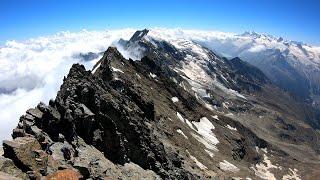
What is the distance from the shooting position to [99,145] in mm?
72625

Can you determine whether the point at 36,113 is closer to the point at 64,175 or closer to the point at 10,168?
the point at 10,168

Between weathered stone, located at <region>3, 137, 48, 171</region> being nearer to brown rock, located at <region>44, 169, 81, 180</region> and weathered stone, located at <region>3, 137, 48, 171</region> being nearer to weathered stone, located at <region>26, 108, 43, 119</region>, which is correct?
brown rock, located at <region>44, 169, 81, 180</region>

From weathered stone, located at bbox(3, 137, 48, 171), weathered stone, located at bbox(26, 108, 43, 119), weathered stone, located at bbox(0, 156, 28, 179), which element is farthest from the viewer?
weathered stone, located at bbox(26, 108, 43, 119)

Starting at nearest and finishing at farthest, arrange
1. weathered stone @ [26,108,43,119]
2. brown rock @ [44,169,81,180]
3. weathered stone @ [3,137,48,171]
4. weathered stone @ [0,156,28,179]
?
brown rock @ [44,169,81,180] < weathered stone @ [0,156,28,179] < weathered stone @ [3,137,48,171] < weathered stone @ [26,108,43,119]

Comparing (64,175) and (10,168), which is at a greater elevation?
(64,175)

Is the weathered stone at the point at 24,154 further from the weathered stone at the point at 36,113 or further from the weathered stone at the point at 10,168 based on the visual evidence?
the weathered stone at the point at 36,113

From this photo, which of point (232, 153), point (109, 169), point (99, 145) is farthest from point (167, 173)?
point (232, 153)

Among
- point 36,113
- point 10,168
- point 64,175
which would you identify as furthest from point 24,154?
point 36,113

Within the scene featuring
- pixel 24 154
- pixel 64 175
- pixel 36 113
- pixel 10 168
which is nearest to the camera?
pixel 64 175

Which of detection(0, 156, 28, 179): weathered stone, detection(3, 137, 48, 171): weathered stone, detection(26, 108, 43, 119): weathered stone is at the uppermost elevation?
detection(26, 108, 43, 119): weathered stone

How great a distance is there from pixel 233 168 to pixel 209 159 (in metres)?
13.6

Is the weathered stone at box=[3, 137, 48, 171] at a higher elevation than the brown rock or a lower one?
higher

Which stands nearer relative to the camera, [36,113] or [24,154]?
[24,154]

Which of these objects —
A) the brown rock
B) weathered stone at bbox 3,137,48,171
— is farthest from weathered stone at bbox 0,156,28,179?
the brown rock
